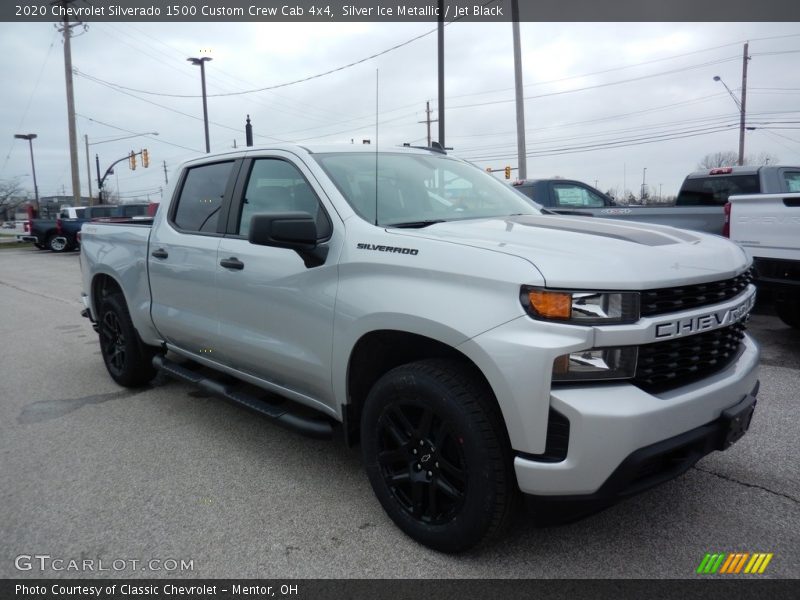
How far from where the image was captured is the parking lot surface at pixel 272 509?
2.67 metres

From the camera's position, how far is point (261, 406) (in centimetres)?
355

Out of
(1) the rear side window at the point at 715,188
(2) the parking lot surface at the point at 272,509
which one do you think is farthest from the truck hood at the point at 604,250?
(1) the rear side window at the point at 715,188

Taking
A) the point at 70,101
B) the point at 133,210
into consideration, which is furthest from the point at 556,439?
the point at 70,101

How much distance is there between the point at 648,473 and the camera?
237cm

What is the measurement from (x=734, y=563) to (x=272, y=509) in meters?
2.15

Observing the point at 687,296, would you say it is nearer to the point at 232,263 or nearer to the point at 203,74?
the point at 232,263

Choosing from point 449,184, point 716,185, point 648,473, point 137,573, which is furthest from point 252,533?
point 716,185

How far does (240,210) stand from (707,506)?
3.07 metres

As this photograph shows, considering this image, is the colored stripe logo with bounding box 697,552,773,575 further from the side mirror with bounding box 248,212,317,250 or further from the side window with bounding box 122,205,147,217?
the side window with bounding box 122,205,147,217

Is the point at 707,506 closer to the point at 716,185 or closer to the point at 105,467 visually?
the point at 105,467

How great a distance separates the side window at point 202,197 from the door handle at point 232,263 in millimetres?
381

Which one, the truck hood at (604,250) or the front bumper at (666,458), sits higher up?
the truck hood at (604,250)

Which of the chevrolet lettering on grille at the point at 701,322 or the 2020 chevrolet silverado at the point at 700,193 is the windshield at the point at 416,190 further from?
the 2020 chevrolet silverado at the point at 700,193

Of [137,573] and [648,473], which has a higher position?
[648,473]
